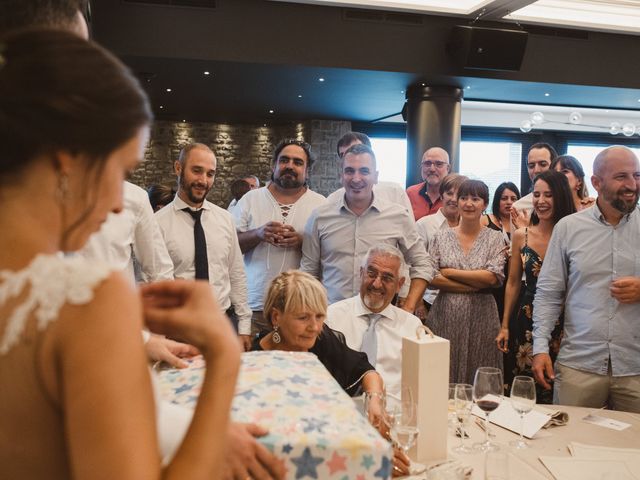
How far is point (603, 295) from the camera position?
8.95ft

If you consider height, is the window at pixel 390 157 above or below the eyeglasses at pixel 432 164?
above

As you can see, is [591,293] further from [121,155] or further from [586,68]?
[586,68]

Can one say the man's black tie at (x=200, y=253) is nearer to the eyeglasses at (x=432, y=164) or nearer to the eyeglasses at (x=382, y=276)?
the eyeglasses at (x=382, y=276)

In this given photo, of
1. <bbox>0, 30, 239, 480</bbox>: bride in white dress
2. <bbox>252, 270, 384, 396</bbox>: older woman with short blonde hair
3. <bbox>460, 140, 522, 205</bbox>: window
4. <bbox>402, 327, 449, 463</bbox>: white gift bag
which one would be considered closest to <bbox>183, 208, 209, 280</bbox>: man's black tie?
<bbox>252, 270, 384, 396</bbox>: older woman with short blonde hair

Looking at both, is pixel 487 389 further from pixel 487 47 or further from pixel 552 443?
pixel 487 47

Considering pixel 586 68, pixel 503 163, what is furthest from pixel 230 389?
pixel 503 163

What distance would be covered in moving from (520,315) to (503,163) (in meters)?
9.21

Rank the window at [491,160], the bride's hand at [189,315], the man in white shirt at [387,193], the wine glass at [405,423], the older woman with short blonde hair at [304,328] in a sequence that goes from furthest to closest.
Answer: the window at [491,160] < the man in white shirt at [387,193] < the older woman with short blonde hair at [304,328] < the wine glass at [405,423] < the bride's hand at [189,315]

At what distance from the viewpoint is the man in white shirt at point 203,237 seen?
330 cm

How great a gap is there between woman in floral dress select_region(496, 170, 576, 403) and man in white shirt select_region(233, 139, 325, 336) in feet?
4.28

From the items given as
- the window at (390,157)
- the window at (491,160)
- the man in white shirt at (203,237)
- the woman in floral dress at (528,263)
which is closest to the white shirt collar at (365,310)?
the man in white shirt at (203,237)

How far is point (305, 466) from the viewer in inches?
32.2

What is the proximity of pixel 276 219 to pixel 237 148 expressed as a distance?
25.1 feet

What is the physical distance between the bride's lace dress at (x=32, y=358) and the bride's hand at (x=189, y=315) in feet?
0.41
